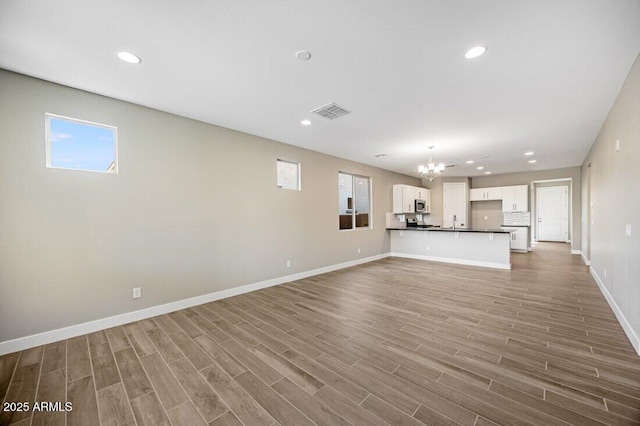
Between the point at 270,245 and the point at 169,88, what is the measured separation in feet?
9.57

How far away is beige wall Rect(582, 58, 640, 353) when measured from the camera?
94.1 inches

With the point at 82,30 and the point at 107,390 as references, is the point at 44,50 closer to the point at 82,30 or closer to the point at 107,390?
the point at 82,30

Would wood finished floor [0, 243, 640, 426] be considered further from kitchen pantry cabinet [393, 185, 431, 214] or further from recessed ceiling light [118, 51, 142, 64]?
kitchen pantry cabinet [393, 185, 431, 214]

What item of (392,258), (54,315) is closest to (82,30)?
(54,315)

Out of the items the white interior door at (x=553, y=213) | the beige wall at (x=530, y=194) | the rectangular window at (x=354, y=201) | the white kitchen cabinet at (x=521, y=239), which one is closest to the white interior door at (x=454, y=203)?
the beige wall at (x=530, y=194)

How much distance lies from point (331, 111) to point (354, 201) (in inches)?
146

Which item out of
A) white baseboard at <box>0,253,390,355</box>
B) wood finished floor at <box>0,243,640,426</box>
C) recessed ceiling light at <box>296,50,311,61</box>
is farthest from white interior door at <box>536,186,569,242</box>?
recessed ceiling light at <box>296,50,311,61</box>

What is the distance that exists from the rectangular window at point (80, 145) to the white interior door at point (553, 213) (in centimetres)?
1411

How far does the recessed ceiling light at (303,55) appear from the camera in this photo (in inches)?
88.7

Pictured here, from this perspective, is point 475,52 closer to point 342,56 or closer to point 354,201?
point 342,56

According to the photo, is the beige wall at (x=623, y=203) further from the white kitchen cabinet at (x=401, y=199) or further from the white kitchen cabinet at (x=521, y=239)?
the white kitchen cabinet at (x=521, y=239)

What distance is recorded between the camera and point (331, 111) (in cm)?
354

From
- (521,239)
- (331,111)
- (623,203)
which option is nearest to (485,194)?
(521,239)

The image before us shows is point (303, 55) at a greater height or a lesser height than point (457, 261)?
greater
